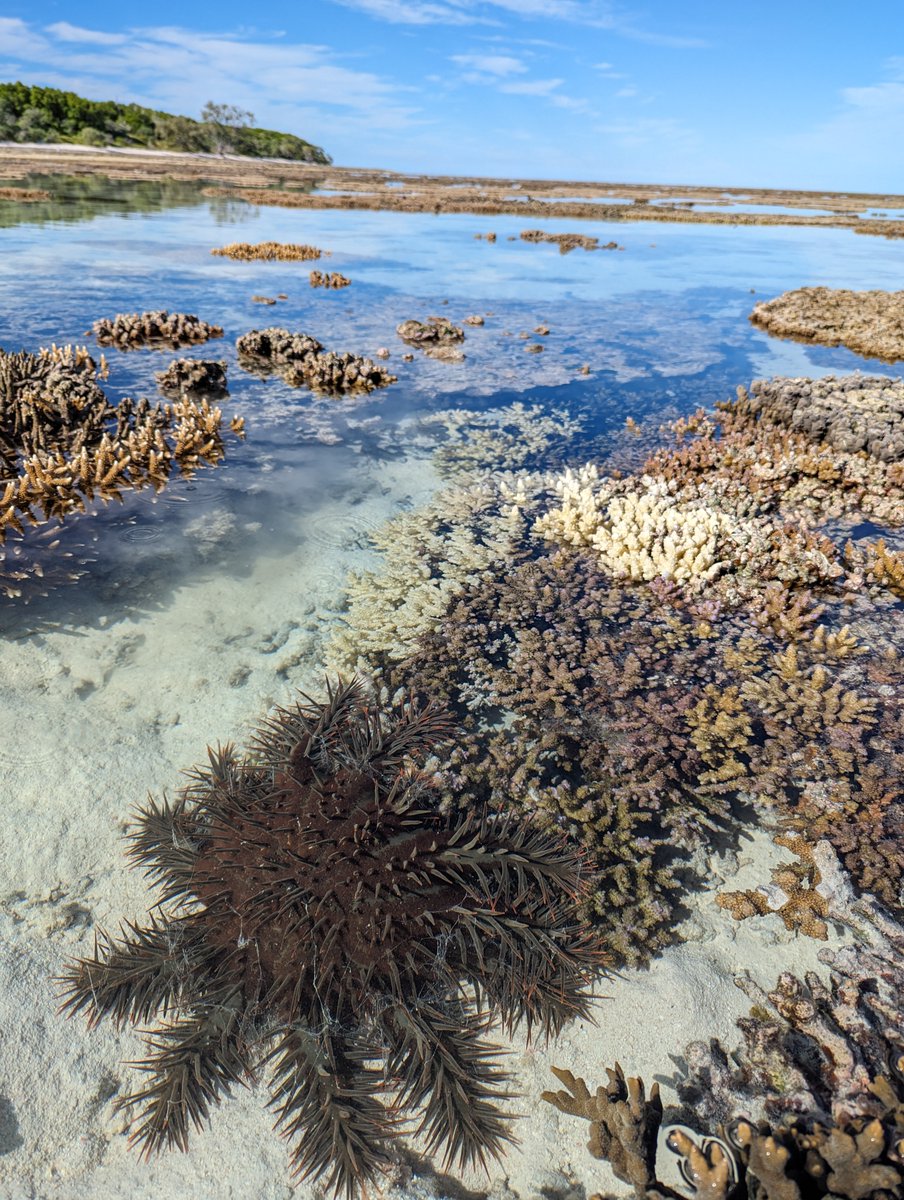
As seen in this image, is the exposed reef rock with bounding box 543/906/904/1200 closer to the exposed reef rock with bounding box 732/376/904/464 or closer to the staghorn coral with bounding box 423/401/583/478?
Answer: the staghorn coral with bounding box 423/401/583/478

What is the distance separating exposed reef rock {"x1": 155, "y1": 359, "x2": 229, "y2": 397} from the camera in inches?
449

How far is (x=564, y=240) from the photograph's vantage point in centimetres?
3753

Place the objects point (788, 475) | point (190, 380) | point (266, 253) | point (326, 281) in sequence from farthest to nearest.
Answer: point (266, 253), point (326, 281), point (190, 380), point (788, 475)

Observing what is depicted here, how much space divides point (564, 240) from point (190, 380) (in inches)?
1321

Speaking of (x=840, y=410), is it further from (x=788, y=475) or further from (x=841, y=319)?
(x=841, y=319)

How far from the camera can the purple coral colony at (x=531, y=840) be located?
2.50 metres

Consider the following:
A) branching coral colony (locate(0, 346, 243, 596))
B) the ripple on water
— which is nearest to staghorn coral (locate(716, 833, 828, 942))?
the ripple on water

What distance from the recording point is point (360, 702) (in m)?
4.20

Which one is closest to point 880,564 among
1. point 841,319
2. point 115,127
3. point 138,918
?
point 138,918

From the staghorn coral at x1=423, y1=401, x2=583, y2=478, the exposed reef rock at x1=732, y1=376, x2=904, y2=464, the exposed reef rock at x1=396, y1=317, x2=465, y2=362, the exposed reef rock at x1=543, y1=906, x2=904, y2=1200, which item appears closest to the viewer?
the exposed reef rock at x1=543, y1=906, x2=904, y2=1200

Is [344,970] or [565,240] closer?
[344,970]

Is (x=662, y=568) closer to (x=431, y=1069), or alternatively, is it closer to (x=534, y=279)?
(x=431, y=1069)

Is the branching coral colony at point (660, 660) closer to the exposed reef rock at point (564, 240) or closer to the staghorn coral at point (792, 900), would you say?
the staghorn coral at point (792, 900)

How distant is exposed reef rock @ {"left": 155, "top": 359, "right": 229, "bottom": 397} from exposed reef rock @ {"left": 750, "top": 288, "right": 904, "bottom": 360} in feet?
57.0
